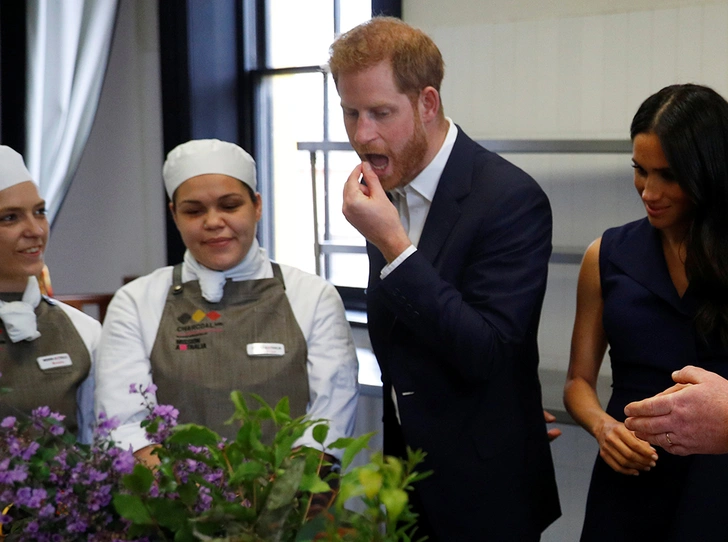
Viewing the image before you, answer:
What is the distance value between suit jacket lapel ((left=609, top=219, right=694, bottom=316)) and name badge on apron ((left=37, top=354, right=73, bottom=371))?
1.20 metres

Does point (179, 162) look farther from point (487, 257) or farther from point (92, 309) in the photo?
point (92, 309)

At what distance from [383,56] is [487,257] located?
0.42 meters

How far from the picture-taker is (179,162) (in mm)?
1992

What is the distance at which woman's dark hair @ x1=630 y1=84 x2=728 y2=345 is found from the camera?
1.63 meters

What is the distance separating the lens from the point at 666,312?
1.69 meters

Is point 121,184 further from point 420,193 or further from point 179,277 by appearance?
point 420,193

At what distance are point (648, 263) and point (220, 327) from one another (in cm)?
91

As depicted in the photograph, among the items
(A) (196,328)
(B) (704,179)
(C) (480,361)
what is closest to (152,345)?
(A) (196,328)

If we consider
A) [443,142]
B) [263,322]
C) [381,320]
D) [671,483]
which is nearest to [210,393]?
[263,322]

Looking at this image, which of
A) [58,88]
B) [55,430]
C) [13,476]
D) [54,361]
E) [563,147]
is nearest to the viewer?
[13,476]

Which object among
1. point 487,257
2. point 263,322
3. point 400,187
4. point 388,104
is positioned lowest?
point 263,322

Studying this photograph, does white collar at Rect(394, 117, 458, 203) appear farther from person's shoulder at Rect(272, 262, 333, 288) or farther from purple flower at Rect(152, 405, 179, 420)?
purple flower at Rect(152, 405, 179, 420)

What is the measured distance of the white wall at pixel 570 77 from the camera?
2715mm

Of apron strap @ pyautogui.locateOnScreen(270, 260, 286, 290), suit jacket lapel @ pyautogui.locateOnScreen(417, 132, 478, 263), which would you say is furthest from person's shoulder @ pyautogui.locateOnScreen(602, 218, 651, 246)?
apron strap @ pyautogui.locateOnScreen(270, 260, 286, 290)
